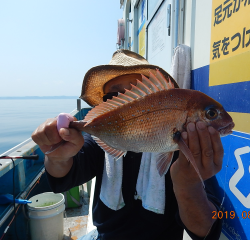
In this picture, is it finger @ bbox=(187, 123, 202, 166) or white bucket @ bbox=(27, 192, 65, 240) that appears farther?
white bucket @ bbox=(27, 192, 65, 240)

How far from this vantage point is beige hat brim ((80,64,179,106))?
1.54m

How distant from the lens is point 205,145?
1.05 m

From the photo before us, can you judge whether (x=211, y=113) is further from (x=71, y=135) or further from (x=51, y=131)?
(x=51, y=131)

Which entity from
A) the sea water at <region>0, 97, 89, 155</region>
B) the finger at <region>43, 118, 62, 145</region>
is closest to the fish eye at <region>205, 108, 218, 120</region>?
the finger at <region>43, 118, 62, 145</region>

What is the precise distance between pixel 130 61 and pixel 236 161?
3.83 ft

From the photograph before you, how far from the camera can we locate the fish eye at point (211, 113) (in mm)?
1020

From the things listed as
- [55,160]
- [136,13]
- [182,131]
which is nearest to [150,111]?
[182,131]

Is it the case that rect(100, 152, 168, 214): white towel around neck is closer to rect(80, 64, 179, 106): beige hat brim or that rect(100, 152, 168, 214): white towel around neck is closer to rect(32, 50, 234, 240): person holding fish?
rect(32, 50, 234, 240): person holding fish

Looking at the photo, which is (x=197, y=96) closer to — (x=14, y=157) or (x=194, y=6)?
(x=194, y=6)

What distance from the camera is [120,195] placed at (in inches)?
65.0

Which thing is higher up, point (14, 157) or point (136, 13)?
point (136, 13)

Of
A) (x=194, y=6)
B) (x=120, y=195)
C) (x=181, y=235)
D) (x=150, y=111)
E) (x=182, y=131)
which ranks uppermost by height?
(x=194, y=6)
